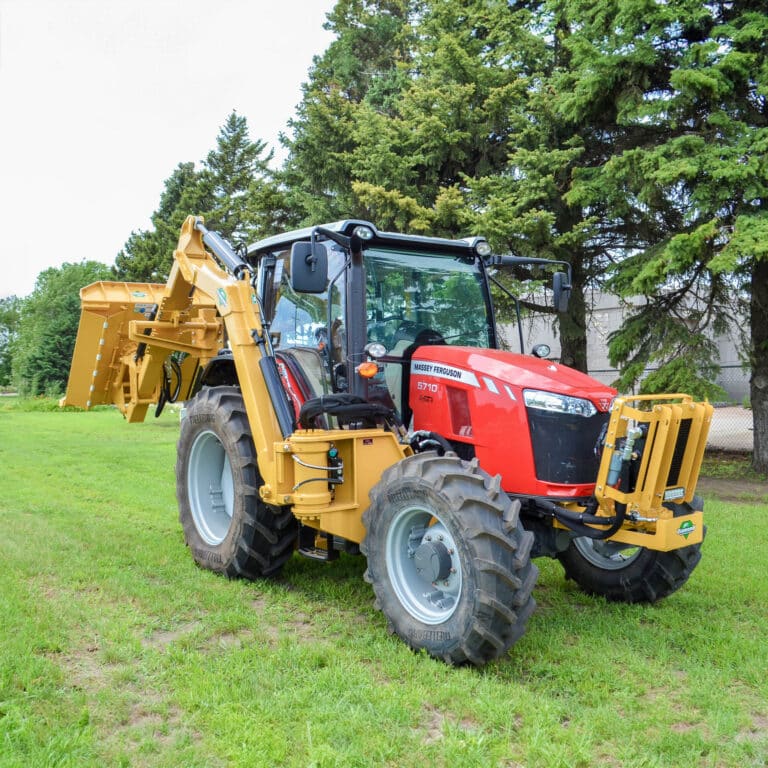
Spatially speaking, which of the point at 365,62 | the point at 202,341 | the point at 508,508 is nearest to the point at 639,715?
the point at 508,508

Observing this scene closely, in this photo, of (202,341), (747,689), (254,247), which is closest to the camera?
(747,689)

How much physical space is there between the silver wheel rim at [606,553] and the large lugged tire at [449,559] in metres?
1.46

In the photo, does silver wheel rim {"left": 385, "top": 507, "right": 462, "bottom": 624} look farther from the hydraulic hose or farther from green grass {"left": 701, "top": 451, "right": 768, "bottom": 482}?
green grass {"left": 701, "top": 451, "right": 768, "bottom": 482}

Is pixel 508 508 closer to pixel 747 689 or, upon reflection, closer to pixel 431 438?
pixel 431 438

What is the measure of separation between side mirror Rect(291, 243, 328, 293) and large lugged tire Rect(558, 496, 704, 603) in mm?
2485

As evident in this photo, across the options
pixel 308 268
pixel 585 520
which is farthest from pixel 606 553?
pixel 308 268

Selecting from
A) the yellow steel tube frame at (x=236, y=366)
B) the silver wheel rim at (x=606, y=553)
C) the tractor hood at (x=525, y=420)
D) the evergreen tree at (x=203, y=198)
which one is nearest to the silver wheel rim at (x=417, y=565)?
the yellow steel tube frame at (x=236, y=366)

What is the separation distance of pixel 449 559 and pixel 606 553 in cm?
180

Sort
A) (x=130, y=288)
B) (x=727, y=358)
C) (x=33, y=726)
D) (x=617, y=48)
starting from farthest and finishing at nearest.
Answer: (x=727, y=358) < (x=617, y=48) < (x=130, y=288) < (x=33, y=726)

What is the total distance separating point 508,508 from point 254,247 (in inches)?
131

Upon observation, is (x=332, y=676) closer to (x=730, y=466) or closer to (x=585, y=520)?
(x=585, y=520)

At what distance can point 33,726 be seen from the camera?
3357mm

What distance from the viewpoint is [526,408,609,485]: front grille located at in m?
4.52

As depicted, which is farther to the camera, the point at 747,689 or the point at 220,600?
the point at 220,600
